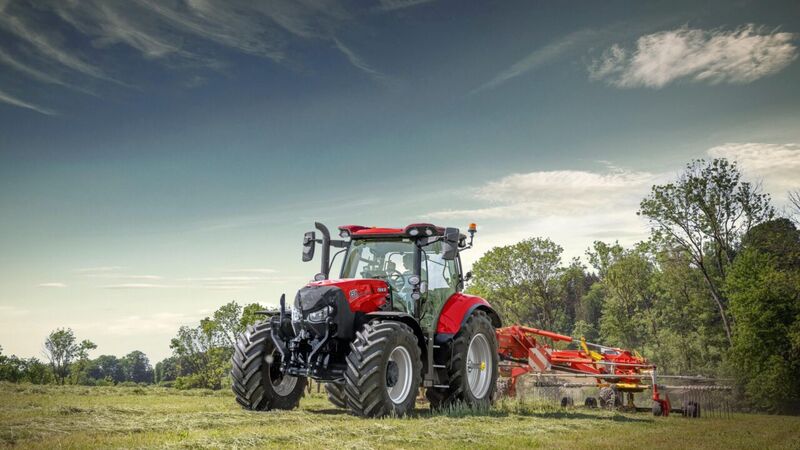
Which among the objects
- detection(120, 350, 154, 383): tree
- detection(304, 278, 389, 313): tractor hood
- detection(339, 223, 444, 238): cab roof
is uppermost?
detection(339, 223, 444, 238): cab roof

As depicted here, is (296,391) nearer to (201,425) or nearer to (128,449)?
(201,425)

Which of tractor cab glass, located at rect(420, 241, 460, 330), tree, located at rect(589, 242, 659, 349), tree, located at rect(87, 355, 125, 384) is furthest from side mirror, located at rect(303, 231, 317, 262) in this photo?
tree, located at rect(87, 355, 125, 384)

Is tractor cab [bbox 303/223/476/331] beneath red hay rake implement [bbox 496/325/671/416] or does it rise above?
above

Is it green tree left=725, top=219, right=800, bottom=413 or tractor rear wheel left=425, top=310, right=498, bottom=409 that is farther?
green tree left=725, top=219, right=800, bottom=413

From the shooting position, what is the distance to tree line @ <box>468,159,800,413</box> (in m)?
32.6

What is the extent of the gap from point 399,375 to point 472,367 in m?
2.48

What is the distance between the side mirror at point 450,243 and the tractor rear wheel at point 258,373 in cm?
293

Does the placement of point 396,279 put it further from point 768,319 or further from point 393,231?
point 768,319

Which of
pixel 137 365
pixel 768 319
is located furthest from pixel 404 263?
pixel 137 365

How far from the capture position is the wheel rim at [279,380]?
10.1 m

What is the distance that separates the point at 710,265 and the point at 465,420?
3489 centimetres

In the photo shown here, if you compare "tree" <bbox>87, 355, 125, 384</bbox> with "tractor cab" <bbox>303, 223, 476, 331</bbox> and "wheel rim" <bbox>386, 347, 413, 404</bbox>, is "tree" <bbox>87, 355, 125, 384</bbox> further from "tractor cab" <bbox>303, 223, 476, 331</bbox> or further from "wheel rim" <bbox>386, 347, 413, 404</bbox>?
"wheel rim" <bbox>386, 347, 413, 404</bbox>

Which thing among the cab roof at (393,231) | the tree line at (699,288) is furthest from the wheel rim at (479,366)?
the tree line at (699,288)

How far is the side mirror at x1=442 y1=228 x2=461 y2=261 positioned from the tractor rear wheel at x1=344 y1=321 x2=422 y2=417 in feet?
4.10
